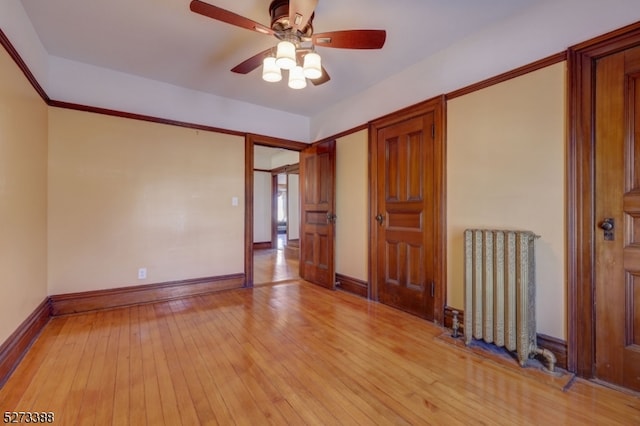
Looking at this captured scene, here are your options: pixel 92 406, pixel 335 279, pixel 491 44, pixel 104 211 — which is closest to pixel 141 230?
pixel 104 211

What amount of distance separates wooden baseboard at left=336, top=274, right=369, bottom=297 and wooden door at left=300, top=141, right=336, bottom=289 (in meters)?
0.11

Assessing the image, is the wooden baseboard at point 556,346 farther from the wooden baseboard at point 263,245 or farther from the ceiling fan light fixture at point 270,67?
the wooden baseboard at point 263,245

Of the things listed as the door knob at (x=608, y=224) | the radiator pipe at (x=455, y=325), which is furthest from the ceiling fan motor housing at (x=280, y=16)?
the radiator pipe at (x=455, y=325)

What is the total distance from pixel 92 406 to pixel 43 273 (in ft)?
6.07

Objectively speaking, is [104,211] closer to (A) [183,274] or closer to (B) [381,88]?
(A) [183,274]

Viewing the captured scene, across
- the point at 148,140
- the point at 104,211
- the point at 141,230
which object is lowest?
the point at 141,230

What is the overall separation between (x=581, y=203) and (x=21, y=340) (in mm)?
3969

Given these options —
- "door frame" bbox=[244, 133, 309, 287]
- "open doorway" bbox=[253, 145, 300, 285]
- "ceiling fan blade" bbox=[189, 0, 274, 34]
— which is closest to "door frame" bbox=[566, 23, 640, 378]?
"ceiling fan blade" bbox=[189, 0, 274, 34]

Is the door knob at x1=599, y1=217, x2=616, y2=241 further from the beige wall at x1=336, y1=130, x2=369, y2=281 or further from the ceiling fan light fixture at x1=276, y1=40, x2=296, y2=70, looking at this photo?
the ceiling fan light fixture at x1=276, y1=40, x2=296, y2=70

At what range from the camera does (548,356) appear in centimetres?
190

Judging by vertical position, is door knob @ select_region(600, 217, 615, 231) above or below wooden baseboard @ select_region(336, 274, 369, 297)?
above

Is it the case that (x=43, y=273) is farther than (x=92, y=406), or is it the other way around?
(x=43, y=273)

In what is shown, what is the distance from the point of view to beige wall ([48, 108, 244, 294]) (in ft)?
9.45

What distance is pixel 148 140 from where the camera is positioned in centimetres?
332
